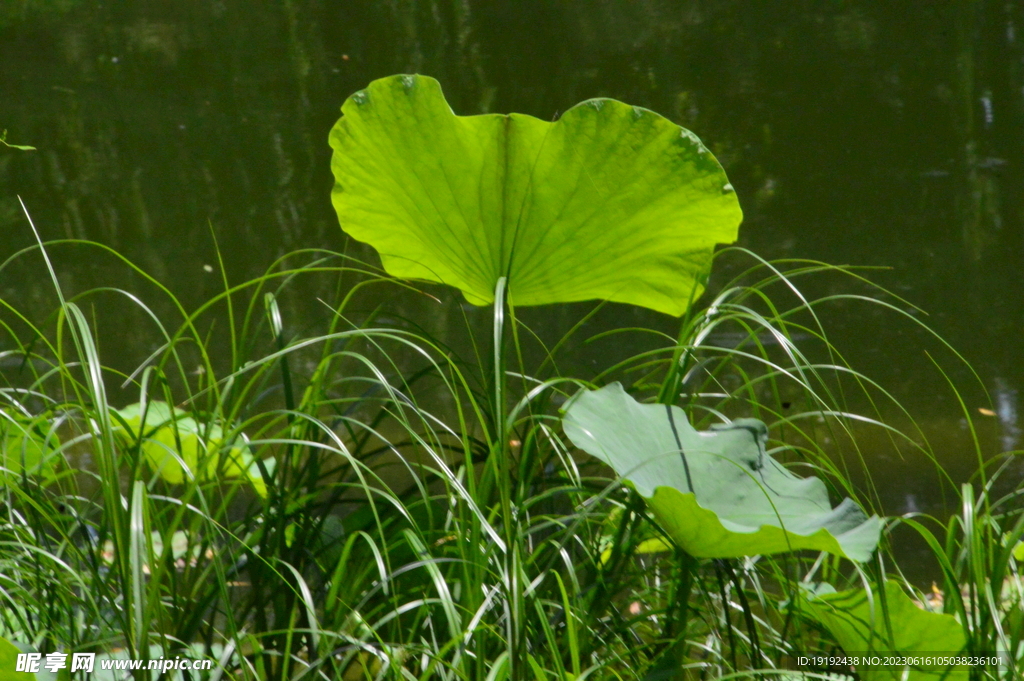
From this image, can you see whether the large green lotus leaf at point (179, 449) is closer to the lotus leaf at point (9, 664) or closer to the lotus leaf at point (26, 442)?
the lotus leaf at point (26, 442)

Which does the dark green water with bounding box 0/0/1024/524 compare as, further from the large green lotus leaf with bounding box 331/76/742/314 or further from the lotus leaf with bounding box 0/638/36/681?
the lotus leaf with bounding box 0/638/36/681

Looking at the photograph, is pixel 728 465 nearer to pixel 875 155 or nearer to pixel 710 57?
pixel 875 155

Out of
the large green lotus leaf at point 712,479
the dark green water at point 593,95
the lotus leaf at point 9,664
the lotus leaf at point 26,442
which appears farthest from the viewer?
the dark green water at point 593,95

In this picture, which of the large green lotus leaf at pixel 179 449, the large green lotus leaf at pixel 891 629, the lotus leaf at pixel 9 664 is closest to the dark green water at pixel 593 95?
the large green lotus leaf at pixel 891 629

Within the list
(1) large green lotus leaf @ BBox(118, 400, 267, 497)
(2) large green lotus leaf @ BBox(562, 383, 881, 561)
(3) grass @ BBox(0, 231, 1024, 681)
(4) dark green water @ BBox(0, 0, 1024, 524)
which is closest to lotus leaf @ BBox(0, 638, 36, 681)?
(3) grass @ BBox(0, 231, 1024, 681)

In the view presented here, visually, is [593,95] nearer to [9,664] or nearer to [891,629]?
[891,629]

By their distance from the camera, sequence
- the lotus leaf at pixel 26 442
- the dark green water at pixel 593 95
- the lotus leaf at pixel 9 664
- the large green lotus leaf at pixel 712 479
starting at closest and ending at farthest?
1. the lotus leaf at pixel 9 664
2. the large green lotus leaf at pixel 712 479
3. the lotus leaf at pixel 26 442
4. the dark green water at pixel 593 95
